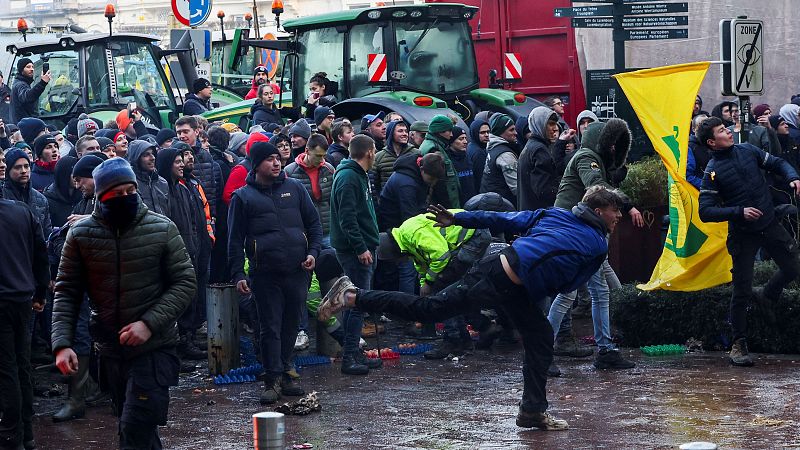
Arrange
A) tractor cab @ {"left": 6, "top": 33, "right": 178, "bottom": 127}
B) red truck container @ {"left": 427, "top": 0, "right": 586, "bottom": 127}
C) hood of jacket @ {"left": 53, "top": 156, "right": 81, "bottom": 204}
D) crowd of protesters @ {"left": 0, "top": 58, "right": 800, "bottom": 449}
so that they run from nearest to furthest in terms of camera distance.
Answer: crowd of protesters @ {"left": 0, "top": 58, "right": 800, "bottom": 449}, hood of jacket @ {"left": 53, "top": 156, "right": 81, "bottom": 204}, tractor cab @ {"left": 6, "top": 33, "right": 178, "bottom": 127}, red truck container @ {"left": 427, "top": 0, "right": 586, "bottom": 127}

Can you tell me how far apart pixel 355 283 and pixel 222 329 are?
1.14m

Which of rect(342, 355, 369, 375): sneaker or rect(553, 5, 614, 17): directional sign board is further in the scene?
rect(553, 5, 614, 17): directional sign board

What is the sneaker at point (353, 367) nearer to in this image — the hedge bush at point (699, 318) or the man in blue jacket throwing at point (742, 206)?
the hedge bush at point (699, 318)

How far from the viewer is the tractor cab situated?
1812 centimetres

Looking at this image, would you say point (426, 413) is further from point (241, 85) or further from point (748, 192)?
point (241, 85)

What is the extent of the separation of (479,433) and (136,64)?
1178 centimetres

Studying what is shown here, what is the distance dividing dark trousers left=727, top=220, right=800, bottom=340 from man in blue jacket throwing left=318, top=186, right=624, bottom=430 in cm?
240

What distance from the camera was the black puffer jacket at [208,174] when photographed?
12.7 metres

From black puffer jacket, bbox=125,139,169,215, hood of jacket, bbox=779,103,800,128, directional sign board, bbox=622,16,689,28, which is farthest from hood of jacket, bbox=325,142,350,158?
hood of jacket, bbox=779,103,800,128

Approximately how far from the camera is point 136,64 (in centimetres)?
1895

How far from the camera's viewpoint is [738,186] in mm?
10578

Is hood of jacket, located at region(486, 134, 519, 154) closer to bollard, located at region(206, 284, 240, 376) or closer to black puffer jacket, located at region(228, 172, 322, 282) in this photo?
black puffer jacket, located at region(228, 172, 322, 282)

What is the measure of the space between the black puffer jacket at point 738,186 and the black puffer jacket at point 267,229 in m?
3.16

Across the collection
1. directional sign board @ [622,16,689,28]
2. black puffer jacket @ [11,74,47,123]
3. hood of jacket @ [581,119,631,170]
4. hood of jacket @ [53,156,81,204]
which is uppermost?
directional sign board @ [622,16,689,28]
